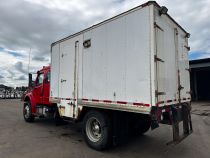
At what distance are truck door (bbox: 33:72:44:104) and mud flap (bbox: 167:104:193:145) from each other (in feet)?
18.8

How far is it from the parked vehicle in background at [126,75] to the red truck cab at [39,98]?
1294 millimetres

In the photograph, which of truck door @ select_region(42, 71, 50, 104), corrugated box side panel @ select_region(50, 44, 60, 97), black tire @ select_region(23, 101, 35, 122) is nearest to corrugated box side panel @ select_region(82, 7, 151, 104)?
corrugated box side panel @ select_region(50, 44, 60, 97)

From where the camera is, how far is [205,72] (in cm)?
2725

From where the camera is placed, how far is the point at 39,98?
28.7ft

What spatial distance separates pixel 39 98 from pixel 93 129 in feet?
13.1

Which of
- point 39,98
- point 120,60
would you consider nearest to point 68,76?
point 120,60

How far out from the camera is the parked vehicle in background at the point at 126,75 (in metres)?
4.44

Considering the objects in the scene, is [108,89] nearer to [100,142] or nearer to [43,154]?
[100,142]

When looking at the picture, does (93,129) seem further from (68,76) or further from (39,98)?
(39,98)

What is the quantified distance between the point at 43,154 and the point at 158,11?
14.5ft

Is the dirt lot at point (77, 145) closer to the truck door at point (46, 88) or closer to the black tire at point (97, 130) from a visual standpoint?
the black tire at point (97, 130)

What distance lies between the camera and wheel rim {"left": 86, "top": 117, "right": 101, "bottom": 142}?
556cm

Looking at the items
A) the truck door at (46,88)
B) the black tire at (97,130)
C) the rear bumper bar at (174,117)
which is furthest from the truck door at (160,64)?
the truck door at (46,88)

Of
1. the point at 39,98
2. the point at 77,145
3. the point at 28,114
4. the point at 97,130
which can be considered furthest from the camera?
the point at 28,114
